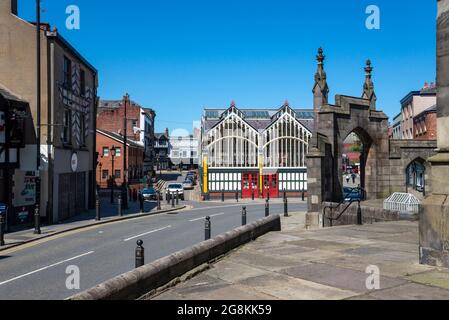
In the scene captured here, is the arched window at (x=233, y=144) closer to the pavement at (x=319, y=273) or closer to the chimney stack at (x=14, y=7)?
the chimney stack at (x=14, y=7)

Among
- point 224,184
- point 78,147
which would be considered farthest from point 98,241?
point 224,184

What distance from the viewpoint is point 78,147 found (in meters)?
28.3

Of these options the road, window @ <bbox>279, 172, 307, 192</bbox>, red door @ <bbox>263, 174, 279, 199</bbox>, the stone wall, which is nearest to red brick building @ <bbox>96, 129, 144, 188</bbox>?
red door @ <bbox>263, 174, 279, 199</bbox>

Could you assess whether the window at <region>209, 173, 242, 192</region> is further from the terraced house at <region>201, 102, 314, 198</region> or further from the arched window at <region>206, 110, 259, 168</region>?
the arched window at <region>206, 110, 259, 168</region>

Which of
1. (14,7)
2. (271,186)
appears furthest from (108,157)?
(14,7)

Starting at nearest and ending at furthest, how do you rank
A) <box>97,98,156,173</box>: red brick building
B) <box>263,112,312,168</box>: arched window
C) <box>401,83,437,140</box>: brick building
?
<box>263,112,312,168</box>: arched window
<box>401,83,437,140</box>: brick building
<box>97,98,156,173</box>: red brick building

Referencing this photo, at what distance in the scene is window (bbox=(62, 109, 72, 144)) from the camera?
25891 millimetres

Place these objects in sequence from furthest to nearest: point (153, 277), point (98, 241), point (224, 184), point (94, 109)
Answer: point (224, 184), point (94, 109), point (98, 241), point (153, 277)

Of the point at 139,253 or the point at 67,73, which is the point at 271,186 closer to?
the point at 67,73

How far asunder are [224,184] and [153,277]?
38.1m

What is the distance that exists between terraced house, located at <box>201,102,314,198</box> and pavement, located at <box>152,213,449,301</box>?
33.0m

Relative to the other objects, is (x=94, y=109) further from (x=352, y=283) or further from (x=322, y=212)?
(x=352, y=283)

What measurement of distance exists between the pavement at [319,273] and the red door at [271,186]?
1325 inches
